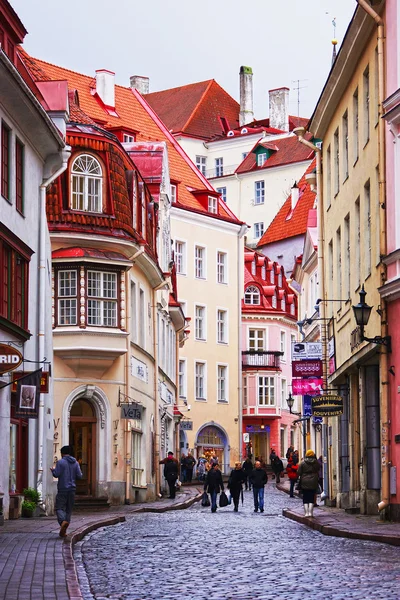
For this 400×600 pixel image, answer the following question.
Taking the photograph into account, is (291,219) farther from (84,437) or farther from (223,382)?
(84,437)

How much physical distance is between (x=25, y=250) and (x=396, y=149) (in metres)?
8.18

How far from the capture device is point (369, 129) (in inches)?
1141

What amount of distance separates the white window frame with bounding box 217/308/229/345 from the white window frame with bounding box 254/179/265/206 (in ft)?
100

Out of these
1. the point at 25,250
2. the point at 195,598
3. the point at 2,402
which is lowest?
the point at 195,598

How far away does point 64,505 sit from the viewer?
22047 millimetres

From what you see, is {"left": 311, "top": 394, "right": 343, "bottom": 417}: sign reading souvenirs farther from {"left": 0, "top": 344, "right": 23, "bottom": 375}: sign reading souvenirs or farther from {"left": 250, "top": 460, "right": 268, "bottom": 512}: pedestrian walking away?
{"left": 0, "top": 344, "right": 23, "bottom": 375}: sign reading souvenirs

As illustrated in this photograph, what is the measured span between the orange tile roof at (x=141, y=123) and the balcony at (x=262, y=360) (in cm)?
1084

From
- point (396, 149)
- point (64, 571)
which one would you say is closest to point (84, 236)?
point (396, 149)

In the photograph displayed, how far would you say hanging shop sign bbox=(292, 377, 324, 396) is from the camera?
36500 mm

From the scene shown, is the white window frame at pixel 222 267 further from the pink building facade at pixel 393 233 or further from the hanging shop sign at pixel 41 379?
the pink building facade at pixel 393 233

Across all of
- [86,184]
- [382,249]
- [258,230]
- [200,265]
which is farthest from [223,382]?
[382,249]

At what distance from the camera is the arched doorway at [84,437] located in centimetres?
3878

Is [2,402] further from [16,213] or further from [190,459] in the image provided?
[190,459]

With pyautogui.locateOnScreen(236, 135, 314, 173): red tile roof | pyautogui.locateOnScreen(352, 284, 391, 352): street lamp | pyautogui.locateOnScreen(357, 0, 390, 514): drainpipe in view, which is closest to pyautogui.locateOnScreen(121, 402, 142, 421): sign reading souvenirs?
→ pyautogui.locateOnScreen(357, 0, 390, 514): drainpipe
